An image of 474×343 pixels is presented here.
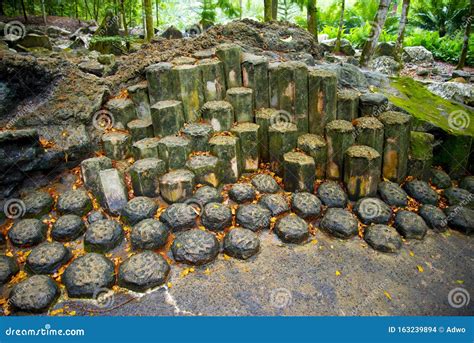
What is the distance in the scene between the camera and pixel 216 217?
4535 mm

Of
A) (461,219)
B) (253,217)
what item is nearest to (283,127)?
(253,217)

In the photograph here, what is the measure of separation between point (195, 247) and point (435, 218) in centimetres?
350

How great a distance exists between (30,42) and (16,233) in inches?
257

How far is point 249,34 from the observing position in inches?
263

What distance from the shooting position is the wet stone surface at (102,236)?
421 centimetres

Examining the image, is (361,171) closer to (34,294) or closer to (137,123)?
(137,123)

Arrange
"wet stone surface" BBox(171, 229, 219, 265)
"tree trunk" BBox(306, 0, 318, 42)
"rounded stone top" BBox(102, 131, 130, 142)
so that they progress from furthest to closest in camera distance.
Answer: "tree trunk" BBox(306, 0, 318, 42) < "rounded stone top" BBox(102, 131, 130, 142) < "wet stone surface" BBox(171, 229, 219, 265)

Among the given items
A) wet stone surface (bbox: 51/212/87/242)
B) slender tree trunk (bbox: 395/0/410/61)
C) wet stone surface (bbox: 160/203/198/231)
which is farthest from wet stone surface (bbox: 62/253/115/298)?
slender tree trunk (bbox: 395/0/410/61)

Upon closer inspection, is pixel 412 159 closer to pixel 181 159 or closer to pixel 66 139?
pixel 181 159

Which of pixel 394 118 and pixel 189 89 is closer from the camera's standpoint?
pixel 394 118

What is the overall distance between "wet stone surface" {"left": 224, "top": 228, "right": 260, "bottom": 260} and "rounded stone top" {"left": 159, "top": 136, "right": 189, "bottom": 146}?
1566 mm

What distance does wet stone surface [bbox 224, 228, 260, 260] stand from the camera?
4230 millimetres

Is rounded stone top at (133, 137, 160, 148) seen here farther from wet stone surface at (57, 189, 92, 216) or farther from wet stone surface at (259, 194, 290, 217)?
wet stone surface at (259, 194, 290, 217)

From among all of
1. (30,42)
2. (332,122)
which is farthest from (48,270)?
(30,42)
